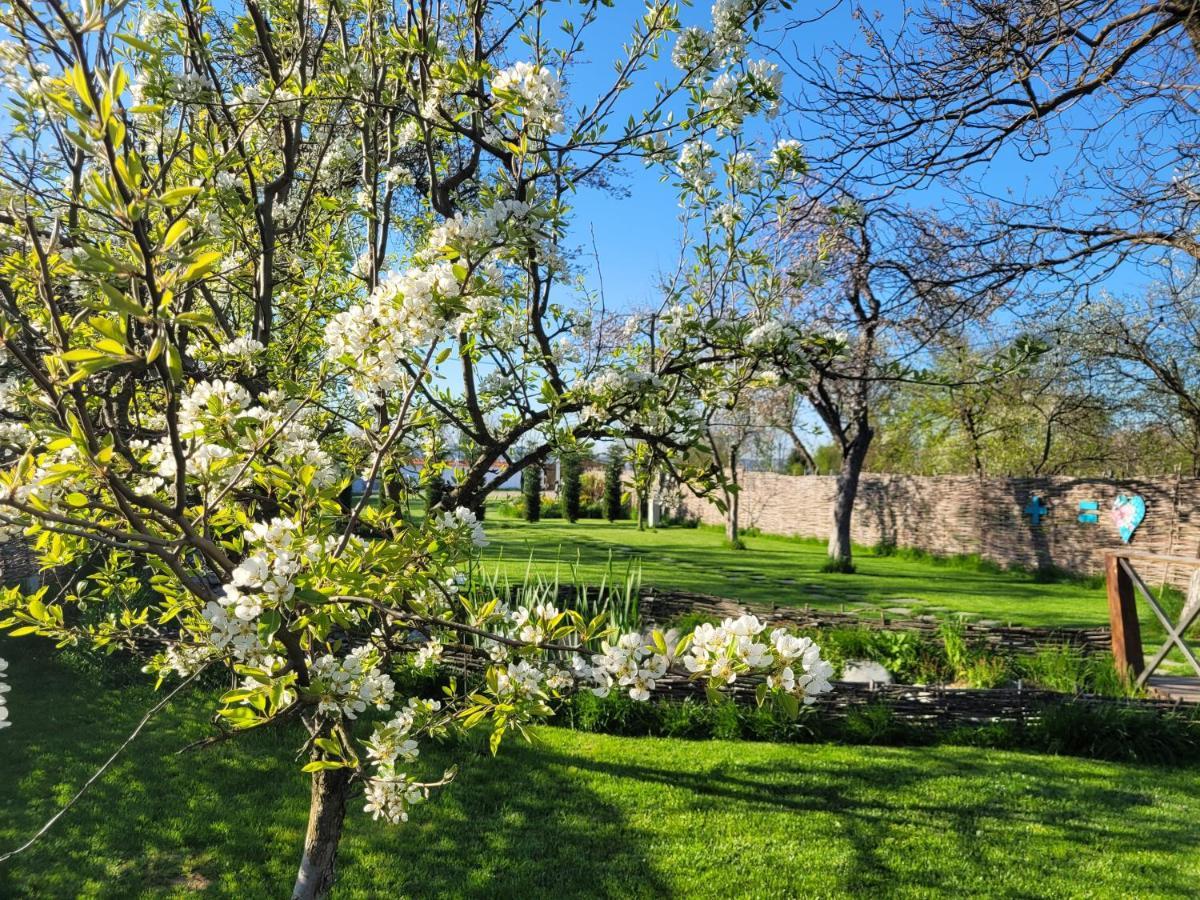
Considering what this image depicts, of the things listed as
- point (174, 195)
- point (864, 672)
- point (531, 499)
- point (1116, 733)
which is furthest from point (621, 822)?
point (531, 499)

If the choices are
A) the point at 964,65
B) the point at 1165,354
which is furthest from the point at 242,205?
the point at 1165,354

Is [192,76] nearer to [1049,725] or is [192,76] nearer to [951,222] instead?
[1049,725]

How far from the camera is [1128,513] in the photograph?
36.6ft

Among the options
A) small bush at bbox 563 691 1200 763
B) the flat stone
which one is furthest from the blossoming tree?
the flat stone

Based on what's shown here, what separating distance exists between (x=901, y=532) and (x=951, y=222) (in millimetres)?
10625

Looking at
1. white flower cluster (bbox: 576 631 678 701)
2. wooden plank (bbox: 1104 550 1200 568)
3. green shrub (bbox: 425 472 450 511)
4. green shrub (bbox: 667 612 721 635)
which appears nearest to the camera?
white flower cluster (bbox: 576 631 678 701)

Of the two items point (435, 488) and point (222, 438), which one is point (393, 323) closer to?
point (222, 438)

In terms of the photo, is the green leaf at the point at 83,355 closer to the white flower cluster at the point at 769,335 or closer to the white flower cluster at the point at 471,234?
the white flower cluster at the point at 471,234

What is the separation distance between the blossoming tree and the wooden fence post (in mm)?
4021

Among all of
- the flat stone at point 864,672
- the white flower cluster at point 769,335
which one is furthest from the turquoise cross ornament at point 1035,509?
the white flower cluster at point 769,335

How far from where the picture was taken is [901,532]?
15.9 metres

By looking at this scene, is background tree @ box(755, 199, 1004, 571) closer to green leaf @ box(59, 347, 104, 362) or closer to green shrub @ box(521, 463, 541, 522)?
green leaf @ box(59, 347, 104, 362)

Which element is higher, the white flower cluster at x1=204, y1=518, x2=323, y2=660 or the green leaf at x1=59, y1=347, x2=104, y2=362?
the green leaf at x1=59, y1=347, x2=104, y2=362

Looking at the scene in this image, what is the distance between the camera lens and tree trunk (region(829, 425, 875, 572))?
12477 millimetres
